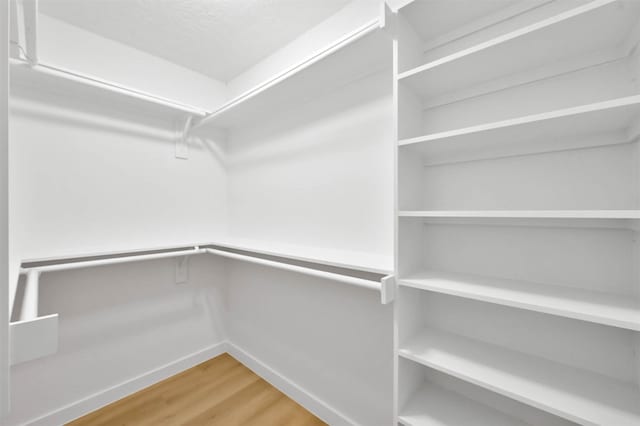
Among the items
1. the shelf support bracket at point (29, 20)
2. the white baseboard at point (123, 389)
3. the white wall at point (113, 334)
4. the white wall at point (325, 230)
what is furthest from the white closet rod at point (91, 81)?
the white baseboard at point (123, 389)

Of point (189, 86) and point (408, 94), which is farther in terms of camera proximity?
point (189, 86)

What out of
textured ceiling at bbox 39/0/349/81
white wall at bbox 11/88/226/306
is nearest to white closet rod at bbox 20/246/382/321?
white wall at bbox 11/88/226/306

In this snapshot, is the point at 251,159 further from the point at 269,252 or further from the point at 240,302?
the point at 240,302

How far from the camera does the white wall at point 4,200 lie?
36cm

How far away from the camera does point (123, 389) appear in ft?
5.65

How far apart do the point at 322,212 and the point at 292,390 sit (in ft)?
3.69

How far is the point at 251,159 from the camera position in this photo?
2.07 metres

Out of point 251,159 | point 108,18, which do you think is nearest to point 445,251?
point 251,159

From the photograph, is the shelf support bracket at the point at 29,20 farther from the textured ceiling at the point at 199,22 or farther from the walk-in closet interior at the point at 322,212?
the textured ceiling at the point at 199,22

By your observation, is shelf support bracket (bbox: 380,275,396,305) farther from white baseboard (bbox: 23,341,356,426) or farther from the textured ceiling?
the textured ceiling

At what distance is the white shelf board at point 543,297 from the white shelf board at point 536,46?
0.72 m

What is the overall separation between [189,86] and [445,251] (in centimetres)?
210

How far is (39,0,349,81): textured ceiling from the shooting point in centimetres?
143

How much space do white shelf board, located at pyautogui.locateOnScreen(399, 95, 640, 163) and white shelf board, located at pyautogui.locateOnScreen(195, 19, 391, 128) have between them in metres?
0.47
